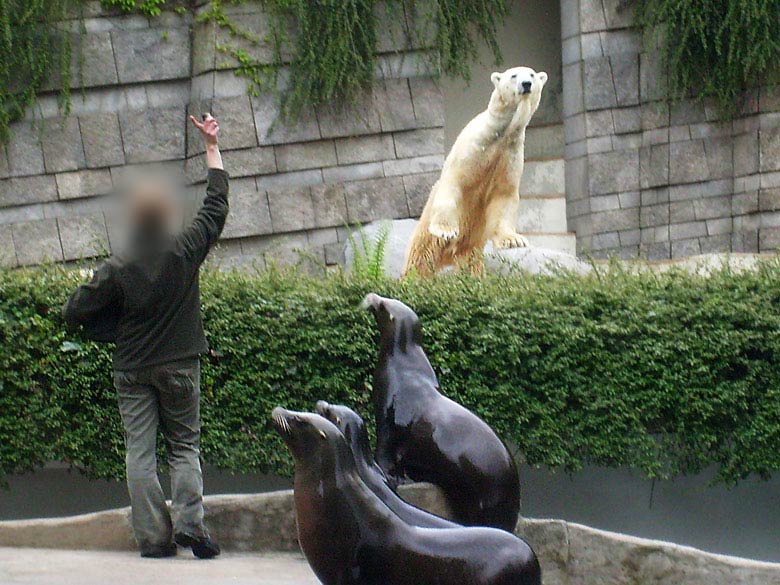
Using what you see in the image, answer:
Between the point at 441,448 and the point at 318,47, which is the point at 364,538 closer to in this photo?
the point at 441,448

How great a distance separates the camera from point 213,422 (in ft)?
20.1

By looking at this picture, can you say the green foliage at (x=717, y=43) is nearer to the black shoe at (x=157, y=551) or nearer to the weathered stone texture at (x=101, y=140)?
the weathered stone texture at (x=101, y=140)

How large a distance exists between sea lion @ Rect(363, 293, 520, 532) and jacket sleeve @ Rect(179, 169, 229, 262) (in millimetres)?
986

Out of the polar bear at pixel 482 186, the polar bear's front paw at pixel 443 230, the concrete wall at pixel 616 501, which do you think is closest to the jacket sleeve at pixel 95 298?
the concrete wall at pixel 616 501

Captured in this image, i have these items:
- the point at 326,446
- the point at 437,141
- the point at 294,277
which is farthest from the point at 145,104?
the point at 326,446

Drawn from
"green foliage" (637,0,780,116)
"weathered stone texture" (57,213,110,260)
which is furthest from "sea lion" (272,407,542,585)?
"green foliage" (637,0,780,116)

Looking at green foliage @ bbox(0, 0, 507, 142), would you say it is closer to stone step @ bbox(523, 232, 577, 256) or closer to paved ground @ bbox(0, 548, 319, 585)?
stone step @ bbox(523, 232, 577, 256)

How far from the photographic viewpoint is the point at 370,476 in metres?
3.90

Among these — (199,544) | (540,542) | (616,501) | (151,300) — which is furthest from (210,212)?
(616,501)

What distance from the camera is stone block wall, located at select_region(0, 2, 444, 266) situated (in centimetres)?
1095

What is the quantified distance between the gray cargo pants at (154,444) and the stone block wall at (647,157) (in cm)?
754

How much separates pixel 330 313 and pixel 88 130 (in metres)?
5.64

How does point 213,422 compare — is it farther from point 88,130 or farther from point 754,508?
point 88,130

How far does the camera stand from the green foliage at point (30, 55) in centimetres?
1064
